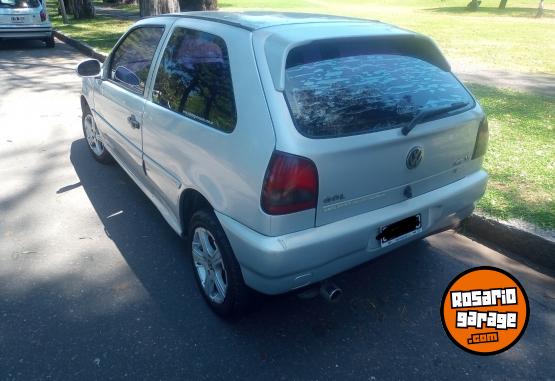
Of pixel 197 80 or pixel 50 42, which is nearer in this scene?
pixel 197 80

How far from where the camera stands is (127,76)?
3.74m

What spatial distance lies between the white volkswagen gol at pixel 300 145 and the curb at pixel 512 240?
2.42ft

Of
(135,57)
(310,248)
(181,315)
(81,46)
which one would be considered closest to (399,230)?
(310,248)

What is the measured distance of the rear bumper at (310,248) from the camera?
2.27 metres

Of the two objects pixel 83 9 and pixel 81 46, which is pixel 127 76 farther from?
pixel 83 9

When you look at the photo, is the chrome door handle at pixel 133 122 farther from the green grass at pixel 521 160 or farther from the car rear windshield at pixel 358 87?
the green grass at pixel 521 160

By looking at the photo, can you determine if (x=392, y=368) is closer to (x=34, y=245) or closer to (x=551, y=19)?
(x=34, y=245)

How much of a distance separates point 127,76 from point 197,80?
1.15 meters

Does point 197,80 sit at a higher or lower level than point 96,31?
A: higher

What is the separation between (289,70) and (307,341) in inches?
60.1

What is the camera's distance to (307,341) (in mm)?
2674

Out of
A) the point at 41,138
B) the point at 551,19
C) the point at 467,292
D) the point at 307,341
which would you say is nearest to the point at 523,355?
the point at 467,292

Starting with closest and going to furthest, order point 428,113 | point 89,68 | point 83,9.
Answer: point 428,113 → point 89,68 → point 83,9

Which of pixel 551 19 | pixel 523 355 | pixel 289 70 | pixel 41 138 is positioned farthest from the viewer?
pixel 551 19
